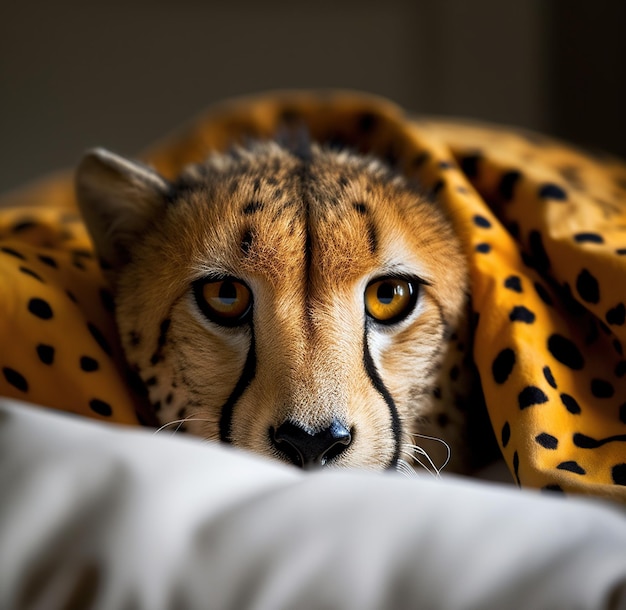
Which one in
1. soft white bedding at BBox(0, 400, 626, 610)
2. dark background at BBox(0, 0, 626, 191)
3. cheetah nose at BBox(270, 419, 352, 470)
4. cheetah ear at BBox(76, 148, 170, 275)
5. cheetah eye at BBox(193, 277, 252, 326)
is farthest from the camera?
dark background at BBox(0, 0, 626, 191)

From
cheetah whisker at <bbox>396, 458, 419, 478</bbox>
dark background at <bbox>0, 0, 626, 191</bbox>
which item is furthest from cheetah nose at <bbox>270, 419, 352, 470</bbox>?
dark background at <bbox>0, 0, 626, 191</bbox>

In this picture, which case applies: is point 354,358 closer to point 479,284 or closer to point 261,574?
point 479,284

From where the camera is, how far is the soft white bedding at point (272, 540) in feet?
1.37

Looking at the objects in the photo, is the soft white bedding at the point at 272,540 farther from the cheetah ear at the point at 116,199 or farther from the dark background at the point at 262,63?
the dark background at the point at 262,63

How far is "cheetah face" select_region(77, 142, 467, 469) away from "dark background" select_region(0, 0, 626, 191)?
1330 mm

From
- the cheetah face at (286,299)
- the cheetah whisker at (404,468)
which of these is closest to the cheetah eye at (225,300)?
the cheetah face at (286,299)

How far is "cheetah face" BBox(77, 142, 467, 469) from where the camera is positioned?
75cm

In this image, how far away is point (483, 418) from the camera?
968 millimetres

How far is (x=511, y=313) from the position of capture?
0.87 m

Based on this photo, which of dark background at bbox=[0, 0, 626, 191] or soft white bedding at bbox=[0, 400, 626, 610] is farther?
dark background at bbox=[0, 0, 626, 191]

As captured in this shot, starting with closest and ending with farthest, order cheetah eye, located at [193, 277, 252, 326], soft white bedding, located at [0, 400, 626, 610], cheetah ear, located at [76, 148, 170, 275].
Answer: soft white bedding, located at [0, 400, 626, 610] < cheetah eye, located at [193, 277, 252, 326] < cheetah ear, located at [76, 148, 170, 275]

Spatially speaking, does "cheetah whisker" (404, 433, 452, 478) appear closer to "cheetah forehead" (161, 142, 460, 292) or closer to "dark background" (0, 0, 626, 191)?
"cheetah forehead" (161, 142, 460, 292)

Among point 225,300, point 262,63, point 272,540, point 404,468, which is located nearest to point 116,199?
point 225,300

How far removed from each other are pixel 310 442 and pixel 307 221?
0.84 ft
